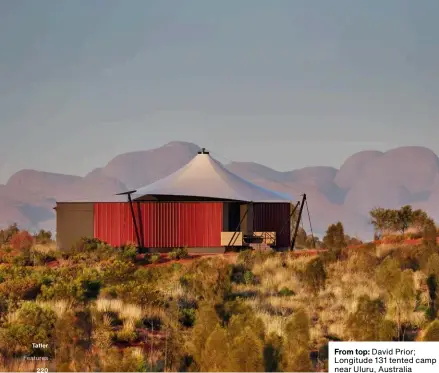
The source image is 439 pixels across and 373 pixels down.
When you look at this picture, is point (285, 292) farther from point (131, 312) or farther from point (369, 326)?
point (369, 326)

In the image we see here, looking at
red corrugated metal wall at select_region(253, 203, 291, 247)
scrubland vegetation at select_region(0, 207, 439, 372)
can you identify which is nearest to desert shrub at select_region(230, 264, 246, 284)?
scrubland vegetation at select_region(0, 207, 439, 372)

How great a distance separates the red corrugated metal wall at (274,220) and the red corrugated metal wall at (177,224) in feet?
10.9

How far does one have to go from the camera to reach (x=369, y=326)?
45.9ft

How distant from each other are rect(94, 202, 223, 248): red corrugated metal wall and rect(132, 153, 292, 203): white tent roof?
573 mm

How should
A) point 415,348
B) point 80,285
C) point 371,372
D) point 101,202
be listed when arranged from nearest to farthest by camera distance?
1. point 371,372
2. point 415,348
3. point 80,285
4. point 101,202

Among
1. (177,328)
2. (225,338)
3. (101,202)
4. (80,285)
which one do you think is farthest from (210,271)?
(101,202)

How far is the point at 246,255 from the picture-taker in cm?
2784

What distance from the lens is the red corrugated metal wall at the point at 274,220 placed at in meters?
38.1

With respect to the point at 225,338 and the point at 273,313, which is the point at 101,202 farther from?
the point at 225,338

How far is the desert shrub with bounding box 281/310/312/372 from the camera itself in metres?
11.6

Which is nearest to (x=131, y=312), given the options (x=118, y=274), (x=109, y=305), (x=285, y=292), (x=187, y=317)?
(x=109, y=305)

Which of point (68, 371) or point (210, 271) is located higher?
point (210, 271)

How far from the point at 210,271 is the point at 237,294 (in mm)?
2824

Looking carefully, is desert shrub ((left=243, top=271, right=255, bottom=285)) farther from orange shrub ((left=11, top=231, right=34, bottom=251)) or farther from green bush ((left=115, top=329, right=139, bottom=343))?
orange shrub ((left=11, top=231, right=34, bottom=251))
